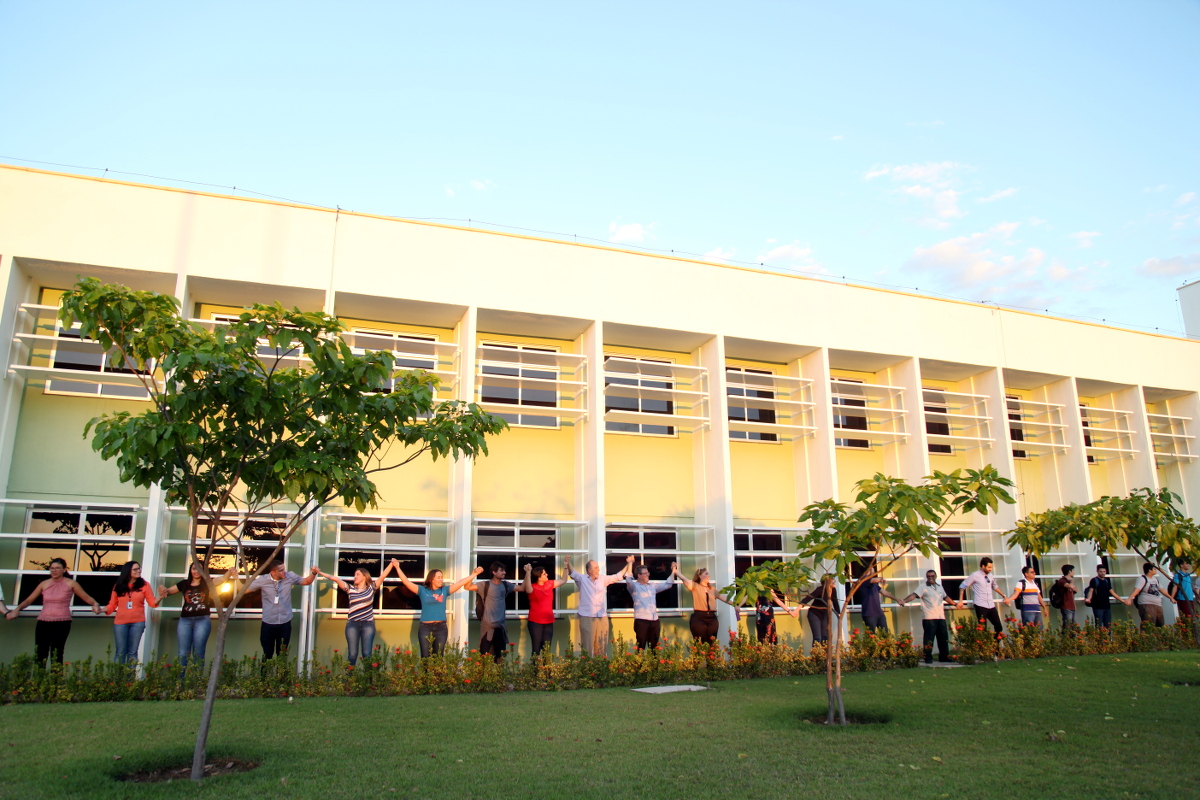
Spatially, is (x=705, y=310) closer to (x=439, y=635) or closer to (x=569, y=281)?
(x=569, y=281)

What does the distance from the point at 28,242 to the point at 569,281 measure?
28.7ft

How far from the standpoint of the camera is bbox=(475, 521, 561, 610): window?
49.0 feet

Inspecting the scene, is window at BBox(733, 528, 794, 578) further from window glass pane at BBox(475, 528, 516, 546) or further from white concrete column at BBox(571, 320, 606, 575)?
window glass pane at BBox(475, 528, 516, 546)

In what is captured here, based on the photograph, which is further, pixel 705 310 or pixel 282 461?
pixel 705 310

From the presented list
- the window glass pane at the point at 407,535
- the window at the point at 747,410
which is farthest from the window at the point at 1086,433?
the window glass pane at the point at 407,535

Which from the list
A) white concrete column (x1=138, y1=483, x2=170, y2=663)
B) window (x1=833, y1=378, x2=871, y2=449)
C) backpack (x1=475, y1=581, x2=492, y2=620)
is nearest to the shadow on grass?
white concrete column (x1=138, y1=483, x2=170, y2=663)

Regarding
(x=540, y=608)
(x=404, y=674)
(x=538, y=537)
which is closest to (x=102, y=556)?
(x=404, y=674)

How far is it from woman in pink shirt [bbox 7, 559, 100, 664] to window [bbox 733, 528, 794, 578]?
11007mm

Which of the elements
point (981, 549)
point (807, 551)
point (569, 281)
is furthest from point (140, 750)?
point (981, 549)

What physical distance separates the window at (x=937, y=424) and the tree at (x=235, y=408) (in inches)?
594

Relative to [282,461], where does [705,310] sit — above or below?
above

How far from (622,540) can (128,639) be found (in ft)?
27.4

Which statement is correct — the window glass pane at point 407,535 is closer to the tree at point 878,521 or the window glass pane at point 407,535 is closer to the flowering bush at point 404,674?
the flowering bush at point 404,674

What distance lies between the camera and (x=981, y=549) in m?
18.5
